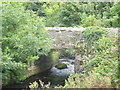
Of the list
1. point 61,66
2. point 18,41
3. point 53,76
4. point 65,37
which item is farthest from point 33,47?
point 61,66

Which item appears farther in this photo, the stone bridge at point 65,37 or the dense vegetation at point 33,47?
the stone bridge at point 65,37

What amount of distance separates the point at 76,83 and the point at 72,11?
203 inches

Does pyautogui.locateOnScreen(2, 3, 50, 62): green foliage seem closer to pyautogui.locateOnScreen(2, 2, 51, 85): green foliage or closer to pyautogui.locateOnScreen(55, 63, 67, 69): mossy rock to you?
pyautogui.locateOnScreen(2, 2, 51, 85): green foliage

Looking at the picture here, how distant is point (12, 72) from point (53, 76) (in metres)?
1.43

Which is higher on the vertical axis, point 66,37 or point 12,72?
point 66,37

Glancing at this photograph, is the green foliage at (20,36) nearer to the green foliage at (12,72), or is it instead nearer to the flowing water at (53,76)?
the green foliage at (12,72)

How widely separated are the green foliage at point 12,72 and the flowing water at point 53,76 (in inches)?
7.5

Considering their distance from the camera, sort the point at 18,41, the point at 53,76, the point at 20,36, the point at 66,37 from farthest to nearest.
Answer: the point at 66,37 → the point at 53,76 → the point at 20,36 → the point at 18,41

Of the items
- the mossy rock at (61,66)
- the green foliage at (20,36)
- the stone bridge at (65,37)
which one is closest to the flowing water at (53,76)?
the mossy rock at (61,66)

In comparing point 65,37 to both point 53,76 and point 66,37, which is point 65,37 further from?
point 53,76

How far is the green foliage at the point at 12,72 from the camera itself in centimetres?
335

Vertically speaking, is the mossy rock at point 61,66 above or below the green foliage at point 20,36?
below

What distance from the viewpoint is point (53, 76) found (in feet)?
16.0

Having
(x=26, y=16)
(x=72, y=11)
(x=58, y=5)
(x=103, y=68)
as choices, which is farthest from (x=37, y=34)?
(x=58, y=5)
